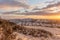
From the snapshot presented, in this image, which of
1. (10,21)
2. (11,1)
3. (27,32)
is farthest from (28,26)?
(11,1)

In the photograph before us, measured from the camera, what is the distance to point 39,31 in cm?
164

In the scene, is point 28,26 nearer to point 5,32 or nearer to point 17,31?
point 17,31

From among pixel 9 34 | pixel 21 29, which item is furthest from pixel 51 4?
pixel 9 34

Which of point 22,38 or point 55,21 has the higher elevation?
point 55,21

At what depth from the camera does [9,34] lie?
1606mm

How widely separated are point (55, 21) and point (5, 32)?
0.53m

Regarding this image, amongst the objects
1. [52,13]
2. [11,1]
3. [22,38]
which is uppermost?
[11,1]

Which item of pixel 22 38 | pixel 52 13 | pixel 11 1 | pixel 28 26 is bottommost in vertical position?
pixel 22 38

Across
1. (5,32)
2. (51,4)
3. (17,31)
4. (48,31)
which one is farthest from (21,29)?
(51,4)

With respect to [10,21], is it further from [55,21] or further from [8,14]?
[55,21]

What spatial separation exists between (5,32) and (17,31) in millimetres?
126

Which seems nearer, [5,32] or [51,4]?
[5,32]

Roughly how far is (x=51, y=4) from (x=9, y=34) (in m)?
0.56

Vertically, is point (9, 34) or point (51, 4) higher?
point (51, 4)
